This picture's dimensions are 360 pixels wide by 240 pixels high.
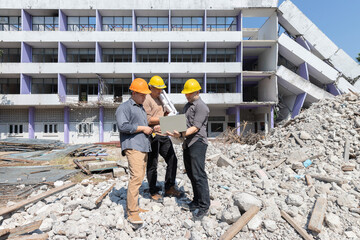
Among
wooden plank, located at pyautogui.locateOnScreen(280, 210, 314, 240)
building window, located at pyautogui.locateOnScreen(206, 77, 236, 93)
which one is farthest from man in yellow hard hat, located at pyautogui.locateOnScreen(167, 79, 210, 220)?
building window, located at pyautogui.locateOnScreen(206, 77, 236, 93)

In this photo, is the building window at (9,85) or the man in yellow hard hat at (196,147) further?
the building window at (9,85)

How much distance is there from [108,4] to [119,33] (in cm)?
300

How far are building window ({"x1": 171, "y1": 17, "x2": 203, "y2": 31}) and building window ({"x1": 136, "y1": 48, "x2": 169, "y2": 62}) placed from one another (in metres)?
2.52

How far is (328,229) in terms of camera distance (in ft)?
9.65

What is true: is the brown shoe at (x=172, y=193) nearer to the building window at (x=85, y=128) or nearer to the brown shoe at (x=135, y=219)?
the brown shoe at (x=135, y=219)

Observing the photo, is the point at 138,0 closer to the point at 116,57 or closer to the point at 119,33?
the point at 119,33

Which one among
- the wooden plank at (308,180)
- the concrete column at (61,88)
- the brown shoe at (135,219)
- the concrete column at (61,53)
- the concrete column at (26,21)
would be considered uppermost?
the concrete column at (26,21)

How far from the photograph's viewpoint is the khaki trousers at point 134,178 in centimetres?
301

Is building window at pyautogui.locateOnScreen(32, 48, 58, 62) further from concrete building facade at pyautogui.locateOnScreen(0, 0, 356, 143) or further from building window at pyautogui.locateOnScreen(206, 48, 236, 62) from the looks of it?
building window at pyautogui.locateOnScreen(206, 48, 236, 62)

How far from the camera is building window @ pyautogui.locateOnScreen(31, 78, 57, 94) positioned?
66.4 feet

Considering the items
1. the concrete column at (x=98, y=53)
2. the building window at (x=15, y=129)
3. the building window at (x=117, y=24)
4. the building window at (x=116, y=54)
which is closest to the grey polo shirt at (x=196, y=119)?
the concrete column at (x=98, y=53)

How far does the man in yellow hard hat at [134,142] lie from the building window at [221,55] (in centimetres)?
1928

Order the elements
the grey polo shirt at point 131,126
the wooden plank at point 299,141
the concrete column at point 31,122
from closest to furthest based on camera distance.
→ the grey polo shirt at point 131,126
the wooden plank at point 299,141
the concrete column at point 31,122

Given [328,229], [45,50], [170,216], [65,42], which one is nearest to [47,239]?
[170,216]
